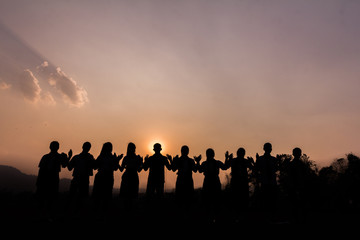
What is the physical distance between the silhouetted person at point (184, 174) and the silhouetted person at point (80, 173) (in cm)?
352

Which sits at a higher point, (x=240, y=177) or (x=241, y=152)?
(x=241, y=152)

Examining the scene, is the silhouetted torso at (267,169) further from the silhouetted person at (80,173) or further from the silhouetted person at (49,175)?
the silhouetted person at (49,175)

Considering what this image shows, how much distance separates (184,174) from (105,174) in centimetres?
328

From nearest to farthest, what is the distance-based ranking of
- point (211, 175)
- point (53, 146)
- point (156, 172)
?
point (53, 146) → point (211, 175) → point (156, 172)

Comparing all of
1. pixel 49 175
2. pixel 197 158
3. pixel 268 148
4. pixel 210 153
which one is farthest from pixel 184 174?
pixel 49 175

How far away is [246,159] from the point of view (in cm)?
983

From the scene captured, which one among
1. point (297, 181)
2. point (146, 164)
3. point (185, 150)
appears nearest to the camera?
point (297, 181)

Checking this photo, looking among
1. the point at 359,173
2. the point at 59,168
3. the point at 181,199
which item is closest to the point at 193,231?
the point at 181,199

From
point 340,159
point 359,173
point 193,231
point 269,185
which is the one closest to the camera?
point 193,231

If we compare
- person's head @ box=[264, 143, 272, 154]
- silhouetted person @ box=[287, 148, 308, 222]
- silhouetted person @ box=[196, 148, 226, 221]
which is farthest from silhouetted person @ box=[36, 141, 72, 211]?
silhouetted person @ box=[287, 148, 308, 222]

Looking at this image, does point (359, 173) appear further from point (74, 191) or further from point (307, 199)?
point (74, 191)

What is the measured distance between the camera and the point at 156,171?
10.3 m

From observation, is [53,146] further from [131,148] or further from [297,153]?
[297,153]

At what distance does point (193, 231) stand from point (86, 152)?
6232mm
